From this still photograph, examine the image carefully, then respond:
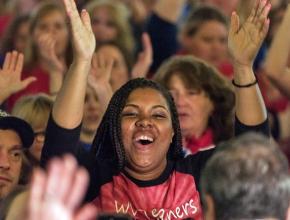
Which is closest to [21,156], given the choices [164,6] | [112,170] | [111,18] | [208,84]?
[112,170]

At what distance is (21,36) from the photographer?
7.07 meters

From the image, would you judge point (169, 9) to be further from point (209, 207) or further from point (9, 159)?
point (209, 207)

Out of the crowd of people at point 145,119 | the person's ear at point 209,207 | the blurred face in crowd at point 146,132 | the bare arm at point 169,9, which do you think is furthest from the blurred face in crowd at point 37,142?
the person's ear at point 209,207

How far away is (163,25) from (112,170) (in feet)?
6.93

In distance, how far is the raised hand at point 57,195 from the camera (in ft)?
9.37

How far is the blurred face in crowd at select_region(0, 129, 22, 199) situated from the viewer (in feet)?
15.6

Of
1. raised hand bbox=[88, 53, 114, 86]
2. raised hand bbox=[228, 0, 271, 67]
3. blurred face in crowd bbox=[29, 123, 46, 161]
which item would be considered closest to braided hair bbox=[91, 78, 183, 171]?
raised hand bbox=[228, 0, 271, 67]

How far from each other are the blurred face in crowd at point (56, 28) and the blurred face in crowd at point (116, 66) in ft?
1.34

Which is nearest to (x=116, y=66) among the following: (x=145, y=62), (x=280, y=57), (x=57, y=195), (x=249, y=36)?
(x=145, y=62)

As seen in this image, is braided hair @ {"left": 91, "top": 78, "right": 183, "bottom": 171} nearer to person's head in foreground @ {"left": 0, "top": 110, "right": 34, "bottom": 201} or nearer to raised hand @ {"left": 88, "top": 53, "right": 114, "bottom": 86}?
person's head in foreground @ {"left": 0, "top": 110, "right": 34, "bottom": 201}

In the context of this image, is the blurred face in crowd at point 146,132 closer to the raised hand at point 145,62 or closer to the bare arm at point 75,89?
the bare arm at point 75,89

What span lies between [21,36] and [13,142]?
2322 mm

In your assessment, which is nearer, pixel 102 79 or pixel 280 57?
pixel 280 57

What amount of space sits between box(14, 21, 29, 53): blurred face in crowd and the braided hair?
97.0 inches
